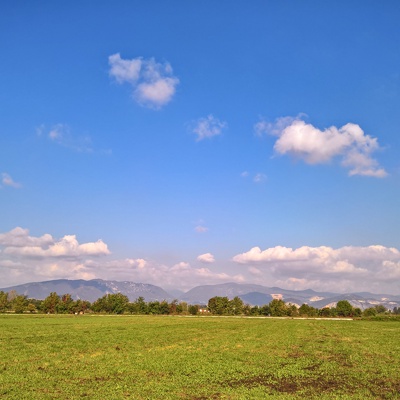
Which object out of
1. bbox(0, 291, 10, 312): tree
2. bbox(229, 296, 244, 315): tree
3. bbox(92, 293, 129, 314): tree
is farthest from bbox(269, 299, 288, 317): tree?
bbox(0, 291, 10, 312): tree

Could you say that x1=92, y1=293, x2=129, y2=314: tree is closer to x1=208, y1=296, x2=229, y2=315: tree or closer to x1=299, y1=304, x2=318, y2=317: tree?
x1=208, y1=296, x2=229, y2=315: tree

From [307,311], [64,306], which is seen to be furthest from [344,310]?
[64,306]

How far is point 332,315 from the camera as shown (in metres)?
151

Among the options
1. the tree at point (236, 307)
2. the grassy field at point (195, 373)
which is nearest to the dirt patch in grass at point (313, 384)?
the grassy field at point (195, 373)

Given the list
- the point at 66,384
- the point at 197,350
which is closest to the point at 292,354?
the point at 197,350

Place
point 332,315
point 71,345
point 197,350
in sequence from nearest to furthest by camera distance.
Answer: point 197,350 < point 71,345 < point 332,315

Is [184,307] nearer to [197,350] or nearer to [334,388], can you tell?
[197,350]

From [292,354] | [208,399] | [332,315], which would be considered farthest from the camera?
[332,315]

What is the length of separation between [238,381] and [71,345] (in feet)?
72.5

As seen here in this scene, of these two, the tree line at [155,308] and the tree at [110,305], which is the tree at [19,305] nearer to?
the tree line at [155,308]

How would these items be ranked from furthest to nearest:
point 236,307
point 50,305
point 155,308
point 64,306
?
1. point 236,307
2. point 155,308
3. point 64,306
4. point 50,305

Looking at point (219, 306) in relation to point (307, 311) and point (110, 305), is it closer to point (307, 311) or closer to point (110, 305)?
point (307, 311)

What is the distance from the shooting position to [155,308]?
169625 mm

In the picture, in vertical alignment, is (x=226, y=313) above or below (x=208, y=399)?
below
